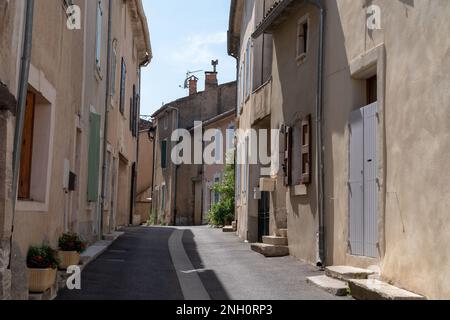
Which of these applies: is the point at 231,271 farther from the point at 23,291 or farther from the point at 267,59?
the point at 267,59

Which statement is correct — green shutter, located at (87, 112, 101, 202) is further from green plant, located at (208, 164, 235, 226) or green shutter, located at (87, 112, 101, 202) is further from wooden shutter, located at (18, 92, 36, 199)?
green plant, located at (208, 164, 235, 226)

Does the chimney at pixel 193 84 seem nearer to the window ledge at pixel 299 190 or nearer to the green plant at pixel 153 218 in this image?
the green plant at pixel 153 218

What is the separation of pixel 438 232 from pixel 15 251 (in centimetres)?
368

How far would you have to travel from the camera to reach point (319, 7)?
9.86 m

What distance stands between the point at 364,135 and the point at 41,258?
407 centimetres

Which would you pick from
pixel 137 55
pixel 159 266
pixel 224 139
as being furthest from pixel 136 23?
pixel 159 266

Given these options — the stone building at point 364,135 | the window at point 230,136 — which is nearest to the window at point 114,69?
the stone building at point 364,135

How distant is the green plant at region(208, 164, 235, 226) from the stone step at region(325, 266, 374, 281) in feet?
47.5

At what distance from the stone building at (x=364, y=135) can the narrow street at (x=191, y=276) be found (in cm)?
77

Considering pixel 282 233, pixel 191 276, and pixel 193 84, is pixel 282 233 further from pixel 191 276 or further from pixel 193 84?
pixel 193 84

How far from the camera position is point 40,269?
6.02 m

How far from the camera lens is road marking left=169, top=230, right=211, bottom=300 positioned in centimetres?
695

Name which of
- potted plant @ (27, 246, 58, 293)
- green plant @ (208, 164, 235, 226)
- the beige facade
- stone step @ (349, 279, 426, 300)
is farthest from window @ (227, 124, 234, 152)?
potted plant @ (27, 246, 58, 293)

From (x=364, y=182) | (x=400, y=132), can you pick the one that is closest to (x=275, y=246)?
(x=364, y=182)
